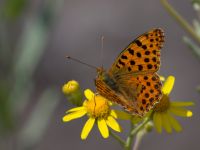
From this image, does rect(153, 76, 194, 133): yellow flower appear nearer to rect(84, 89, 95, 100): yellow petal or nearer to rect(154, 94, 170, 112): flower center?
rect(154, 94, 170, 112): flower center

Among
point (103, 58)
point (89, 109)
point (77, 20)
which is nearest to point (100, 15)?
point (77, 20)

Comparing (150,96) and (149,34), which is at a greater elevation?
(149,34)

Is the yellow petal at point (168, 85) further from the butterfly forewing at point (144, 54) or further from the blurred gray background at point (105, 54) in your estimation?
the blurred gray background at point (105, 54)

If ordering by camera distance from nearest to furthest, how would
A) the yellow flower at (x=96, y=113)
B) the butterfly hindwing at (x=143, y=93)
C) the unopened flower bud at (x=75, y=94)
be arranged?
the butterfly hindwing at (x=143, y=93), the yellow flower at (x=96, y=113), the unopened flower bud at (x=75, y=94)

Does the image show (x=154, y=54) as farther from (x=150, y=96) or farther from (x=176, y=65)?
(x=176, y=65)

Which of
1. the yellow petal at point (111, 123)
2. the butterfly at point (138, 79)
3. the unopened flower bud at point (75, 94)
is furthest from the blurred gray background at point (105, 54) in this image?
the butterfly at point (138, 79)

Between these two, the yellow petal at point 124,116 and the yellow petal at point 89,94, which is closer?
the yellow petal at point 124,116
